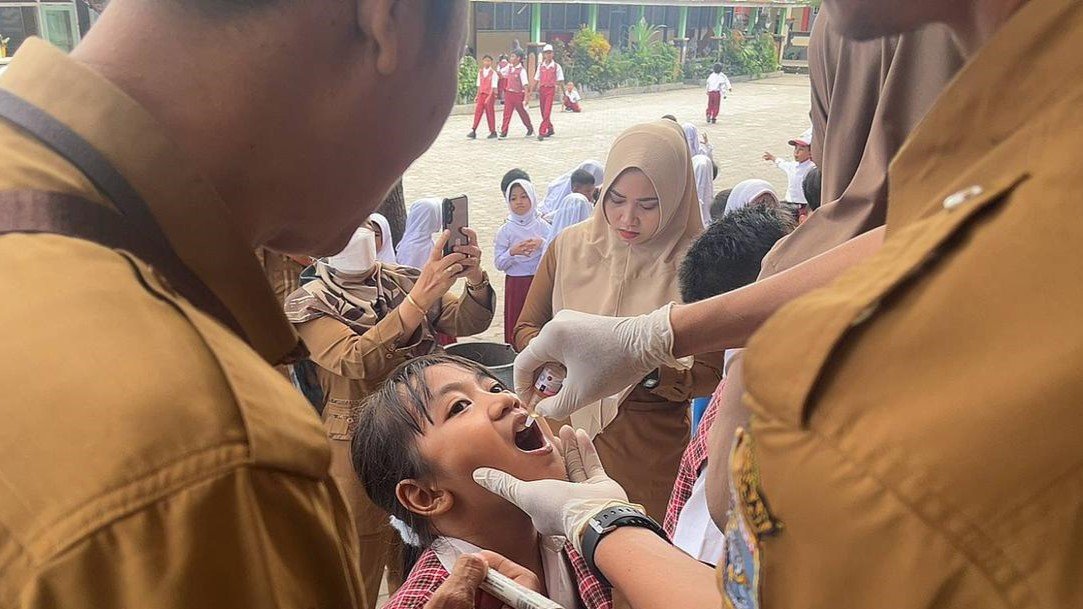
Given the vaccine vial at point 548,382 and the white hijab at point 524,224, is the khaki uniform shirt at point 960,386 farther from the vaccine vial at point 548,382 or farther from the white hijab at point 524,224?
the white hijab at point 524,224

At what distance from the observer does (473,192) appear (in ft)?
37.1

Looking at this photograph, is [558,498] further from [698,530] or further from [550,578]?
[698,530]

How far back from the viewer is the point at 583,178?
657cm

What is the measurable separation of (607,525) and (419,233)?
4.37m

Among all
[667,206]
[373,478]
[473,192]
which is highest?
[667,206]

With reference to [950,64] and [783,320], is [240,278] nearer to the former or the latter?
[783,320]

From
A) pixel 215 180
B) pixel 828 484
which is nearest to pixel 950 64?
pixel 828 484

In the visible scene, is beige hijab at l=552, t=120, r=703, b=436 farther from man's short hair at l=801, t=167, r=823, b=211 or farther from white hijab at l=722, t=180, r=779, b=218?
white hijab at l=722, t=180, r=779, b=218

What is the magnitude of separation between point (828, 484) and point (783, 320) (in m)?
0.14

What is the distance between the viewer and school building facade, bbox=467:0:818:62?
22.0 m

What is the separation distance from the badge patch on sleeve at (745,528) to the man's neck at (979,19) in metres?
0.42

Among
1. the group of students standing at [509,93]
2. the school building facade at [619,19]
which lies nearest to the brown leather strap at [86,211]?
the group of students standing at [509,93]

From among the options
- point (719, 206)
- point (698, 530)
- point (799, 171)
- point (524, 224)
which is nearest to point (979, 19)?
point (698, 530)

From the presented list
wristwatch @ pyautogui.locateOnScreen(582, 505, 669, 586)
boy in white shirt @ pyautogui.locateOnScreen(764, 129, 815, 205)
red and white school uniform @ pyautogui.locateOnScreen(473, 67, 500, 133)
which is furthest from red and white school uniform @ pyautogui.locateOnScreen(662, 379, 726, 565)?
red and white school uniform @ pyautogui.locateOnScreen(473, 67, 500, 133)
